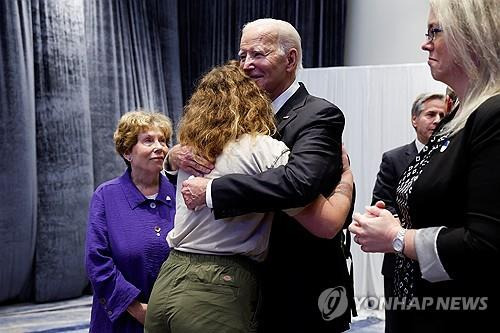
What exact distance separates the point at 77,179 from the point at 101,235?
3610 millimetres

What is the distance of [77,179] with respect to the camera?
19.1 feet

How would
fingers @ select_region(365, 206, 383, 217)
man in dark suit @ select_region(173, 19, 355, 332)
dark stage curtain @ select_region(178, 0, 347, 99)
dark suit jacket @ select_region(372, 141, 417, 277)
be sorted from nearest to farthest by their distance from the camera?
fingers @ select_region(365, 206, 383, 217), man in dark suit @ select_region(173, 19, 355, 332), dark suit jacket @ select_region(372, 141, 417, 277), dark stage curtain @ select_region(178, 0, 347, 99)

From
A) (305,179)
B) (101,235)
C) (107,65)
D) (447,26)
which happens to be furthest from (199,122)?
(107,65)

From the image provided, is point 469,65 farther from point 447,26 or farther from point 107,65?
point 107,65

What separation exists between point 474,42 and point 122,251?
1.55 meters

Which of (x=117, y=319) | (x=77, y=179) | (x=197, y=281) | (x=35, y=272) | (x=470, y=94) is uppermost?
(x=470, y=94)

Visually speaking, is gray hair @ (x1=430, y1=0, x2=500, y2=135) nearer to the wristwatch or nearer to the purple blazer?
the wristwatch

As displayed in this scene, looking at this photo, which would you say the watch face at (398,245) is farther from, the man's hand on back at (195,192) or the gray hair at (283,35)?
the gray hair at (283,35)

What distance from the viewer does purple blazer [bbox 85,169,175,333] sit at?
7.55ft

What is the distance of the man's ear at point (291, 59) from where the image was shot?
185 centimetres

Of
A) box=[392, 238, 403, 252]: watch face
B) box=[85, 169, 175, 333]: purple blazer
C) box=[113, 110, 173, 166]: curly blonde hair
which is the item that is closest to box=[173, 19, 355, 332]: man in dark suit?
box=[392, 238, 403, 252]: watch face

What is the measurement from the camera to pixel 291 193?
4.98 ft

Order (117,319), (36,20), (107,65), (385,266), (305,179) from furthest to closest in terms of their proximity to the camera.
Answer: (107,65) → (36,20) → (385,266) → (117,319) → (305,179)

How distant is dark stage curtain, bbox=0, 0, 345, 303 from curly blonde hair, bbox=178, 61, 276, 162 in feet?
13.6
